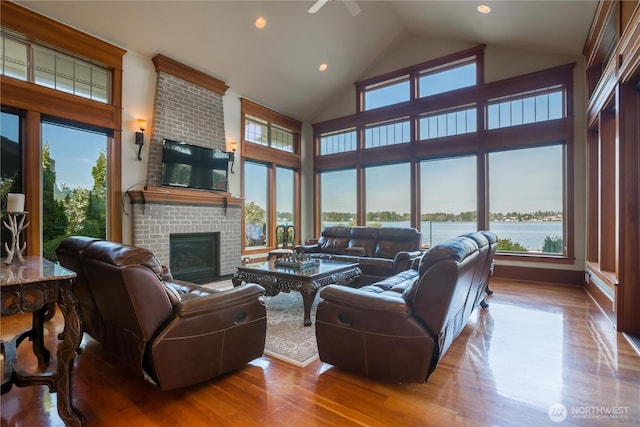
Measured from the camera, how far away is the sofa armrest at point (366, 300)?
1.98 metres

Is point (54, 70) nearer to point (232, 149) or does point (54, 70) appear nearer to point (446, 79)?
point (232, 149)

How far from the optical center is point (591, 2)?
3.80 meters

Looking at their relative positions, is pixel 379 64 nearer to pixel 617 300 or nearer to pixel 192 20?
pixel 192 20

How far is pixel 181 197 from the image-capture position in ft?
17.1

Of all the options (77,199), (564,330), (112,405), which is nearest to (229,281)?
(77,199)

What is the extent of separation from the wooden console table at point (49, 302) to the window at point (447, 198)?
18.9 feet

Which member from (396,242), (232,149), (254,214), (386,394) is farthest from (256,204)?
(386,394)

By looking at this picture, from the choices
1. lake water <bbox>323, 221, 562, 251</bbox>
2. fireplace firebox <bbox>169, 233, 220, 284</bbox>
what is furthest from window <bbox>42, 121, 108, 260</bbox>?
lake water <bbox>323, 221, 562, 251</bbox>

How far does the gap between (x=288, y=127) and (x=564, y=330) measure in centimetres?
650

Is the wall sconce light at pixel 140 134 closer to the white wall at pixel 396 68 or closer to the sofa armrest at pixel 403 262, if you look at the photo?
the white wall at pixel 396 68

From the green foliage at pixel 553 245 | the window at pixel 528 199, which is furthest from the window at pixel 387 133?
the green foliage at pixel 553 245

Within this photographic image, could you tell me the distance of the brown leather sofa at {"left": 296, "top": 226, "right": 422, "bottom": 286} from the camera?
4578 millimetres

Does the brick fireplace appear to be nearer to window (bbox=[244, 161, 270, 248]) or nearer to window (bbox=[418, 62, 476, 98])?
window (bbox=[244, 161, 270, 248])

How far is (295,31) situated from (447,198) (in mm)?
4302
